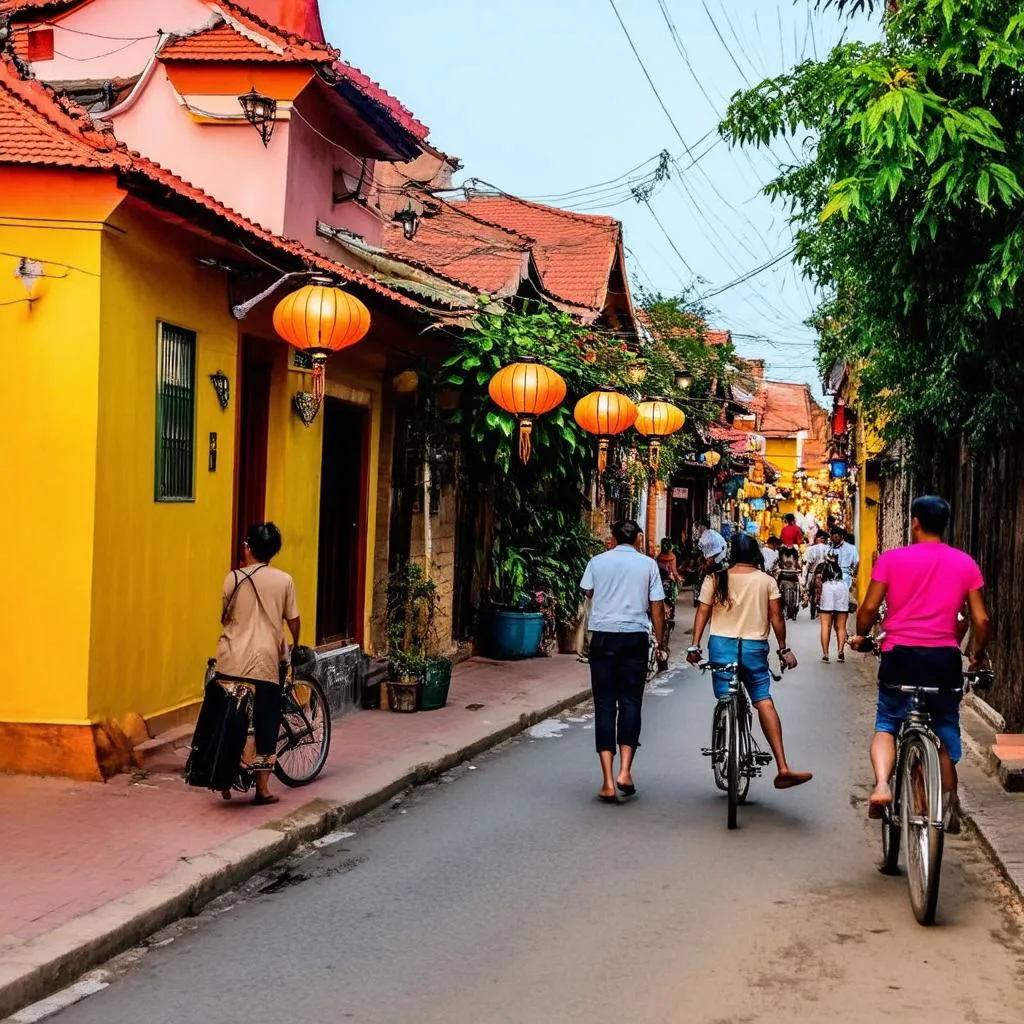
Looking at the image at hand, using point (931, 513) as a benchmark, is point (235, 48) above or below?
above

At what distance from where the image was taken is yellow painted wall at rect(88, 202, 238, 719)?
29.7ft

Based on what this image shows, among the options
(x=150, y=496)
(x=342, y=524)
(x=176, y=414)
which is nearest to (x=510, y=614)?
(x=342, y=524)

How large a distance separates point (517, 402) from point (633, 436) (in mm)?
5727

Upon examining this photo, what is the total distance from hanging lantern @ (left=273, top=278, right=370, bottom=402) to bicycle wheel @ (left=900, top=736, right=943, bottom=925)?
535 cm

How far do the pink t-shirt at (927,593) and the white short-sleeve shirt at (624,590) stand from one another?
2.68 metres

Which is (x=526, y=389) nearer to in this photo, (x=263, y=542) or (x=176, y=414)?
(x=176, y=414)

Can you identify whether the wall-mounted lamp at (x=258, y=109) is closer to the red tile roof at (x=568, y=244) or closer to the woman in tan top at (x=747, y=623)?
the woman in tan top at (x=747, y=623)

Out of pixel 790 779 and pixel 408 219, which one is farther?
pixel 408 219

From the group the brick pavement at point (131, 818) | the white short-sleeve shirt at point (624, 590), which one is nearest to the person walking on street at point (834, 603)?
the brick pavement at point (131, 818)

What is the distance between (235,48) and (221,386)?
5548 mm

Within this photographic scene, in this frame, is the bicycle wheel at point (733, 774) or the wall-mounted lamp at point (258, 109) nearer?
the bicycle wheel at point (733, 774)

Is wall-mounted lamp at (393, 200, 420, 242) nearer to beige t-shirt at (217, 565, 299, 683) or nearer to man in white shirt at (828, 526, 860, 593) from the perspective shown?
man in white shirt at (828, 526, 860, 593)

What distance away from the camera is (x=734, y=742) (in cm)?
880

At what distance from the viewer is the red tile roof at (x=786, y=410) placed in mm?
79688
